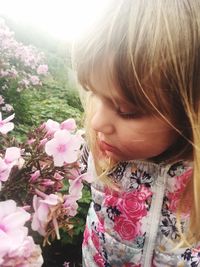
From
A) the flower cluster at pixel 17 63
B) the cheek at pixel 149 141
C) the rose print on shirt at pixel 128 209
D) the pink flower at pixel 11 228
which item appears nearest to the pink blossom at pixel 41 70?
the flower cluster at pixel 17 63

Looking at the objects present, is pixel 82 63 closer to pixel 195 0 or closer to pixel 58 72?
pixel 195 0

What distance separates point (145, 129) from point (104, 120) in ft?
0.40

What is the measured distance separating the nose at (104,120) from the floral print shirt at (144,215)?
0.27 meters

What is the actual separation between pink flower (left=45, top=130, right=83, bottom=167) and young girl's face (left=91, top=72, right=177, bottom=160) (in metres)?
0.16

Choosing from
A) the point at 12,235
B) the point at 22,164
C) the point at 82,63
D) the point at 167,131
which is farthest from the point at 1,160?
the point at 167,131

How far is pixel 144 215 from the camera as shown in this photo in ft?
5.86

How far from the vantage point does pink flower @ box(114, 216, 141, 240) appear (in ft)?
5.92

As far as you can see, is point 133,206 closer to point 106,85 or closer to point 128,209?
point 128,209

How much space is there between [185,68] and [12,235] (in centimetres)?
67

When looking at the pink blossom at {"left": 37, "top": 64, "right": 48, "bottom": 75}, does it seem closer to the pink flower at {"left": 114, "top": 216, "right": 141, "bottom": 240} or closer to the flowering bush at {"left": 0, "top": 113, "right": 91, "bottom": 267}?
the pink flower at {"left": 114, "top": 216, "right": 141, "bottom": 240}

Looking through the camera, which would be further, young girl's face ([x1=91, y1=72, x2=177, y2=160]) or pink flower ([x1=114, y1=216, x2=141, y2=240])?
pink flower ([x1=114, y1=216, x2=141, y2=240])

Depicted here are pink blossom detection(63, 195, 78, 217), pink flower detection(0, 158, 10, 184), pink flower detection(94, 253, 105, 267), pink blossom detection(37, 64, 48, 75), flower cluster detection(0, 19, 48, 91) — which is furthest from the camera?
pink blossom detection(37, 64, 48, 75)

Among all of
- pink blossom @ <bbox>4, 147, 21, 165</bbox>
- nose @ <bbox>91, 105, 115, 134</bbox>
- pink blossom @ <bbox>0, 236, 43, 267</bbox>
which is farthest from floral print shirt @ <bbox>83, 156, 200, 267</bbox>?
pink blossom @ <bbox>0, 236, 43, 267</bbox>

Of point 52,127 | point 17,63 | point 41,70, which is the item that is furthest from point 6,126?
point 41,70
